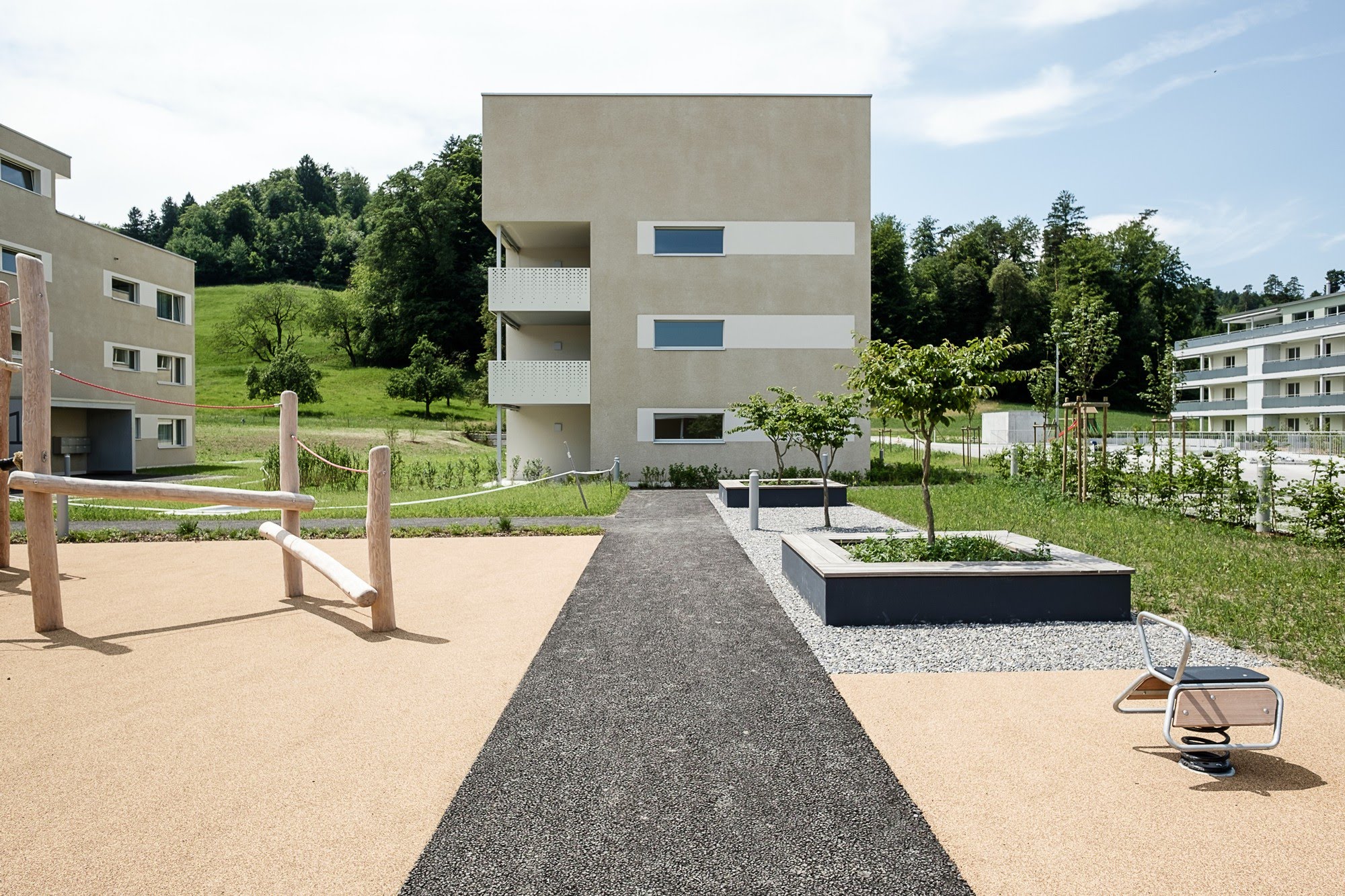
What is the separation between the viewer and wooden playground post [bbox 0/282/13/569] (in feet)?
29.7

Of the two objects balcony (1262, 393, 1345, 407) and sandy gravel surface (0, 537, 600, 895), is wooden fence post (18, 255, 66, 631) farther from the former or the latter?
balcony (1262, 393, 1345, 407)

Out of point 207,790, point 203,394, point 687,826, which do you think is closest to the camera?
point 687,826

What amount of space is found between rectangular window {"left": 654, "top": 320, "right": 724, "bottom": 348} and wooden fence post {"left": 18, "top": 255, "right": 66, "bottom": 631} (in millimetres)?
18485

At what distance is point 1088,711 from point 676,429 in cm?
2025

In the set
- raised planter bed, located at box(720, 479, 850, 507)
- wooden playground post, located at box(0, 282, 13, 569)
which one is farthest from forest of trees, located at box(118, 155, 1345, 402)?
wooden playground post, located at box(0, 282, 13, 569)

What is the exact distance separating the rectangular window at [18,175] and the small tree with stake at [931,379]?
29.7m

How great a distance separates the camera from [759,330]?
24797 millimetres

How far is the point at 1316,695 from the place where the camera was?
16.9 ft

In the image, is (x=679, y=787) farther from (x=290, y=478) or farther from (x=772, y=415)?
(x=772, y=415)

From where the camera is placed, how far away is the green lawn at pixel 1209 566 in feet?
21.4

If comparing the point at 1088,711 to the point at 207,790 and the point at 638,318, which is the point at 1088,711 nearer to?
the point at 207,790

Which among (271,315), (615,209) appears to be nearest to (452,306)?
(271,315)

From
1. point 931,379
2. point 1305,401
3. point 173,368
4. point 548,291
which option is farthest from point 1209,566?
point 1305,401

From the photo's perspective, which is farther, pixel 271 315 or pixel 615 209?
pixel 271 315
